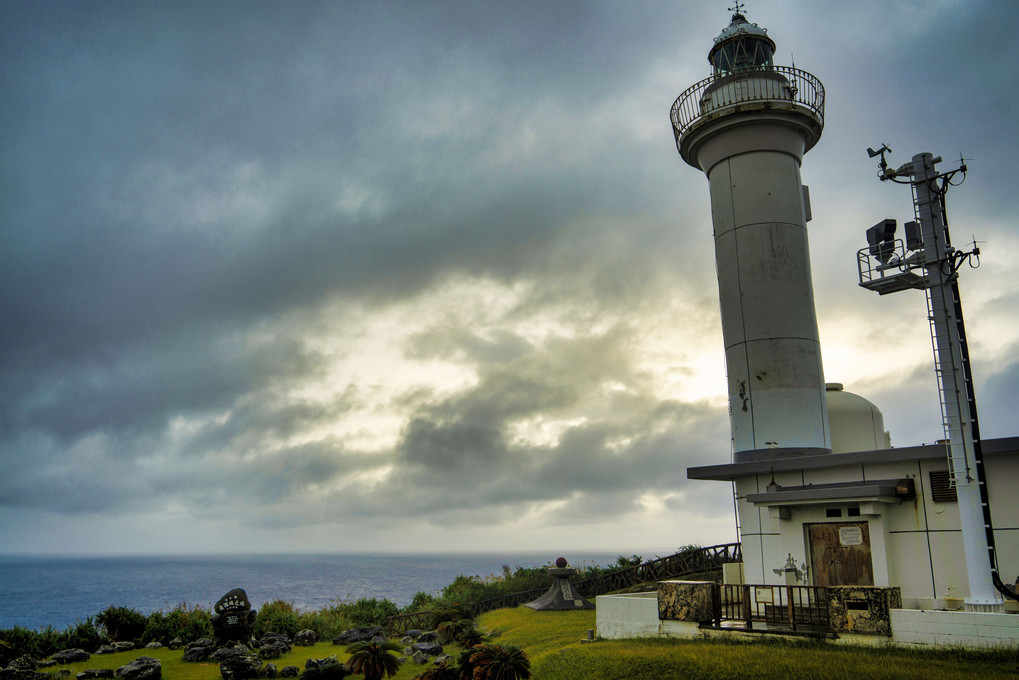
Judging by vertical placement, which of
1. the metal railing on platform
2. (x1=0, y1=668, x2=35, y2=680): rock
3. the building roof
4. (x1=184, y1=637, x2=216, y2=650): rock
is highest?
the building roof

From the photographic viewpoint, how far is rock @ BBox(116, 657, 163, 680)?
17.5 metres

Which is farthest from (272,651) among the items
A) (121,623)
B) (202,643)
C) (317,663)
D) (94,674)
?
(121,623)

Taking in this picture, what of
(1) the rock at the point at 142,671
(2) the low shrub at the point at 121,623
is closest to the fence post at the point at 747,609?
(1) the rock at the point at 142,671

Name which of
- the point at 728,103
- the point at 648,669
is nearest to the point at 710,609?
the point at 648,669

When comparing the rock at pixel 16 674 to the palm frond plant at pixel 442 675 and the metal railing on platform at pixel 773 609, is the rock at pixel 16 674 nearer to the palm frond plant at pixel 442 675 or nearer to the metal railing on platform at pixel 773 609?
the palm frond plant at pixel 442 675

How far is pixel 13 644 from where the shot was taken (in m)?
20.8

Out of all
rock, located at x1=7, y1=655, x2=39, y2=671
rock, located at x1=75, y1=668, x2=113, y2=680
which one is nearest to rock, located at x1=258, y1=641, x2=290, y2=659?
rock, located at x1=75, y1=668, x2=113, y2=680

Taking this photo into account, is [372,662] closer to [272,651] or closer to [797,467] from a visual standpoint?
[272,651]

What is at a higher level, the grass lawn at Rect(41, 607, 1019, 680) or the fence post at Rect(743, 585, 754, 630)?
the fence post at Rect(743, 585, 754, 630)

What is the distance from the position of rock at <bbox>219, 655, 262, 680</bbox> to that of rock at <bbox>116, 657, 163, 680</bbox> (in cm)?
168

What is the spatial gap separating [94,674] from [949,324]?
2411 centimetres

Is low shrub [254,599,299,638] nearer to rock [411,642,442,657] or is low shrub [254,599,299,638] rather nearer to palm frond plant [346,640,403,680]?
rock [411,642,442,657]

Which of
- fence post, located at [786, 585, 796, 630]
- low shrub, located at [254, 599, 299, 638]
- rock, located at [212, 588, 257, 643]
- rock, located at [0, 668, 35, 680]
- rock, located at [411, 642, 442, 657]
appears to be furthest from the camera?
low shrub, located at [254, 599, 299, 638]

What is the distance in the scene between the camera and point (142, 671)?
17.8m
